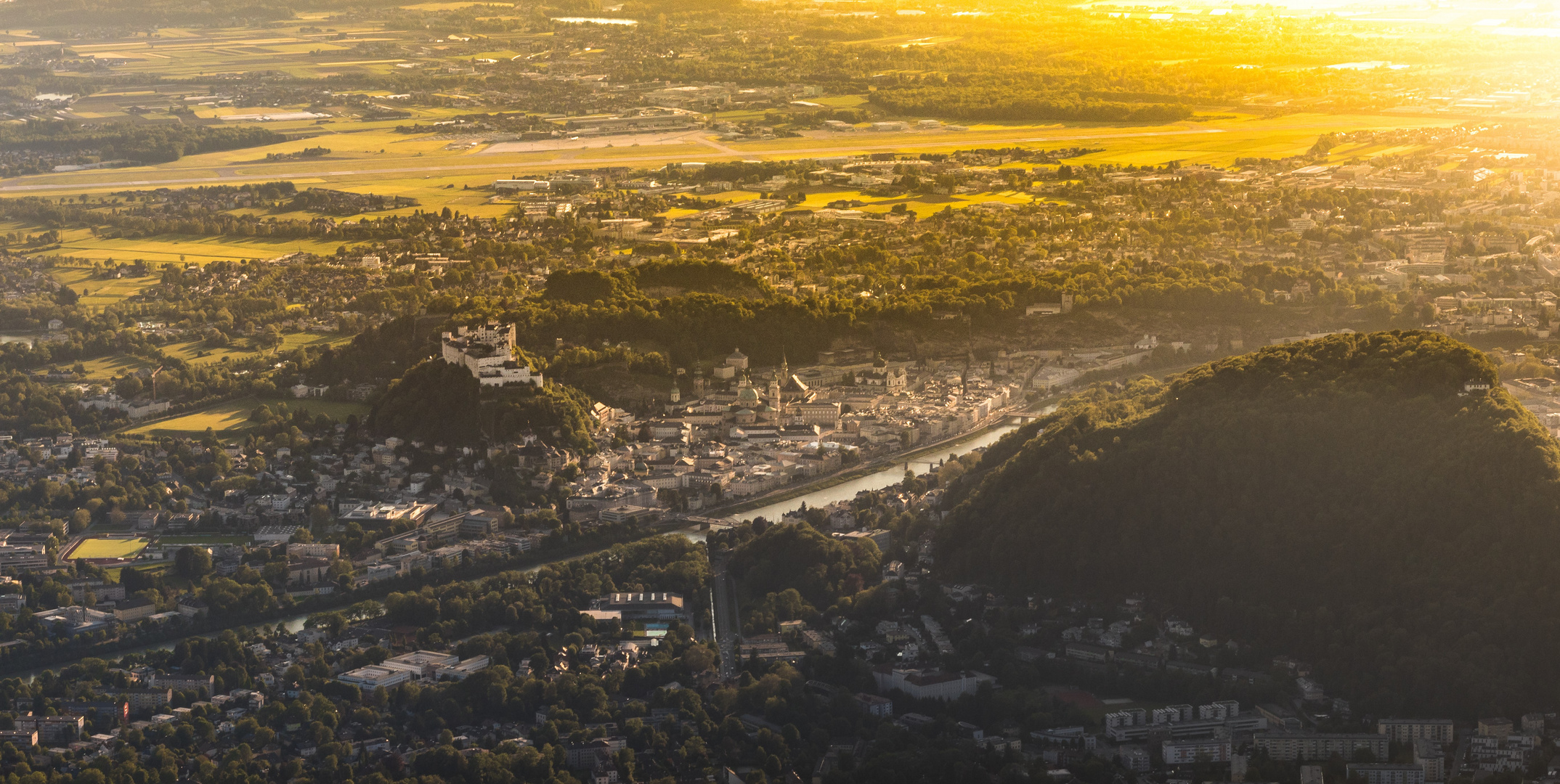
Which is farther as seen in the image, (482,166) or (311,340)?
(482,166)

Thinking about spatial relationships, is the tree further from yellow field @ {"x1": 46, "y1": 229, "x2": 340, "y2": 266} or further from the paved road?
the paved road

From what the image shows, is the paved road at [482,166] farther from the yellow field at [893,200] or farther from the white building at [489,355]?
the white building at [489,355]

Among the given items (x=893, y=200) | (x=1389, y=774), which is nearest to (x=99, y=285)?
(x=893, y=200)

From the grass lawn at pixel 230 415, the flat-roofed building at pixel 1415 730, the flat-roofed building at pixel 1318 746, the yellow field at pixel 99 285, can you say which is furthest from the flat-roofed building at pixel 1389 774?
the yellow field at pixel 99 285

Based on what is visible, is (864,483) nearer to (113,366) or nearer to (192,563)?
(192,563)

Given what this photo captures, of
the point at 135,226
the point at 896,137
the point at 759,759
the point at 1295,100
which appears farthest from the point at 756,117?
the point at 759,759

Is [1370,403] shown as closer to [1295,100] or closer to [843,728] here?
[843,728]
